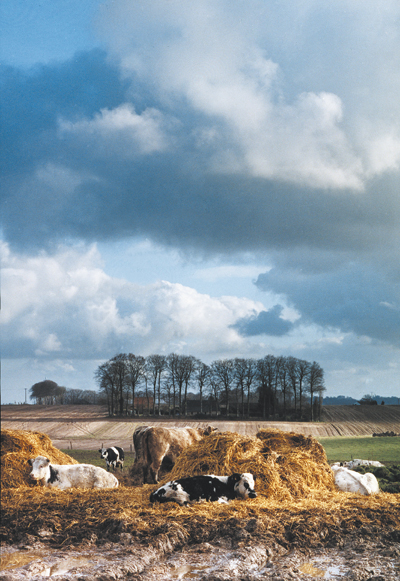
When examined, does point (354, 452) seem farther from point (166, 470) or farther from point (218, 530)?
point (218, 530)

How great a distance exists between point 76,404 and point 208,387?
2875cm

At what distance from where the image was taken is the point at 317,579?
16.4ft

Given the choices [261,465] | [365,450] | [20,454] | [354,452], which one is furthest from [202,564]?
[365,450]

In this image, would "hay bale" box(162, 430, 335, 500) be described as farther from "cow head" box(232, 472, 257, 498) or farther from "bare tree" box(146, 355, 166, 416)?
"bare tree" box(146, 355, 166, 416)

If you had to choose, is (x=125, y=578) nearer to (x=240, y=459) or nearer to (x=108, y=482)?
(x=240, y=459)

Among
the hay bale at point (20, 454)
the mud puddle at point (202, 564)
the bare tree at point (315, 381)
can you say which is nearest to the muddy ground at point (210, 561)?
the mud puddle at point (202, 564)

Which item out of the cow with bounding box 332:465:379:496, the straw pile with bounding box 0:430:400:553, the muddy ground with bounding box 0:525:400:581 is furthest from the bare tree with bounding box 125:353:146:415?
the muddy ground with bounding box 0:525:400:581

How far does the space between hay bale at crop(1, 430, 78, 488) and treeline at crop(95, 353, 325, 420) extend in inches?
1460

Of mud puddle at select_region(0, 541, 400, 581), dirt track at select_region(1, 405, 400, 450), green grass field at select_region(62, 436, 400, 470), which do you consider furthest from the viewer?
dirt track at select_region(1, 405, 400, 450)

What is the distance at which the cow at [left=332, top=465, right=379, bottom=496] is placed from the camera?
10.4 m

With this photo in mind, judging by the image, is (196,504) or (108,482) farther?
(108,482)

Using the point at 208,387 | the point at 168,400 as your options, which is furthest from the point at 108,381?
the point at 208,387

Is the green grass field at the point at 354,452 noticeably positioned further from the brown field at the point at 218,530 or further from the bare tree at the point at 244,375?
the bare tree at the point at 244,375

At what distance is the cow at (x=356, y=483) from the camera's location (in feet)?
34.3
